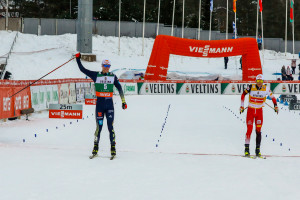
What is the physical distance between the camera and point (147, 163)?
868cm

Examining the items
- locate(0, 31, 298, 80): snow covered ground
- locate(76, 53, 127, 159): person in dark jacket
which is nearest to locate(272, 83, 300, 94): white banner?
locate(0, 31, 298, 80): snow covered ground

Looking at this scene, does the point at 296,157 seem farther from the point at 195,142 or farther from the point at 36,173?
the point at 36,173

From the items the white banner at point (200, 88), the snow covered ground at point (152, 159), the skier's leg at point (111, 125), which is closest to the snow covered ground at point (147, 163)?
the snow covered ground at point (152, 159)

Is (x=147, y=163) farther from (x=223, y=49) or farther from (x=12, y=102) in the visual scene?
(x=223, y=49)

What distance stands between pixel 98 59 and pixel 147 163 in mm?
35507

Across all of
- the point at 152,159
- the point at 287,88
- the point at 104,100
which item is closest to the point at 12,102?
the point at 104,100

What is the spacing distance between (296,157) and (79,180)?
17.2 feet

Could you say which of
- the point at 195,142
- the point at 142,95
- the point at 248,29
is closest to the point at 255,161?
the point at 195,142

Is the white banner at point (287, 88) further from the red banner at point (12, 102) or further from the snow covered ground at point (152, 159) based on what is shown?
the red banner at point (12, 102)

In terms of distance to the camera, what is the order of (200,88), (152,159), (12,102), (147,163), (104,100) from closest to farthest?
(147,163), (152,159), (104,100), (12,102), (200,88)

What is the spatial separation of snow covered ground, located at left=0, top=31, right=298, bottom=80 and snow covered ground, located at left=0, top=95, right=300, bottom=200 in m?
22.8

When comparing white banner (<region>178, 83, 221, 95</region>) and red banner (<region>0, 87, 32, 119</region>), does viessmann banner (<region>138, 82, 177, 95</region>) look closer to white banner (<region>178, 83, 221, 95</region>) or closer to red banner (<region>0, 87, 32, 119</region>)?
white banner (<region>178, 83, 221, 95</region>)

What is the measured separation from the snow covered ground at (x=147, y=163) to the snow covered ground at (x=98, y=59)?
22841mm

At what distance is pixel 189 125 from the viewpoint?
15.5 m
